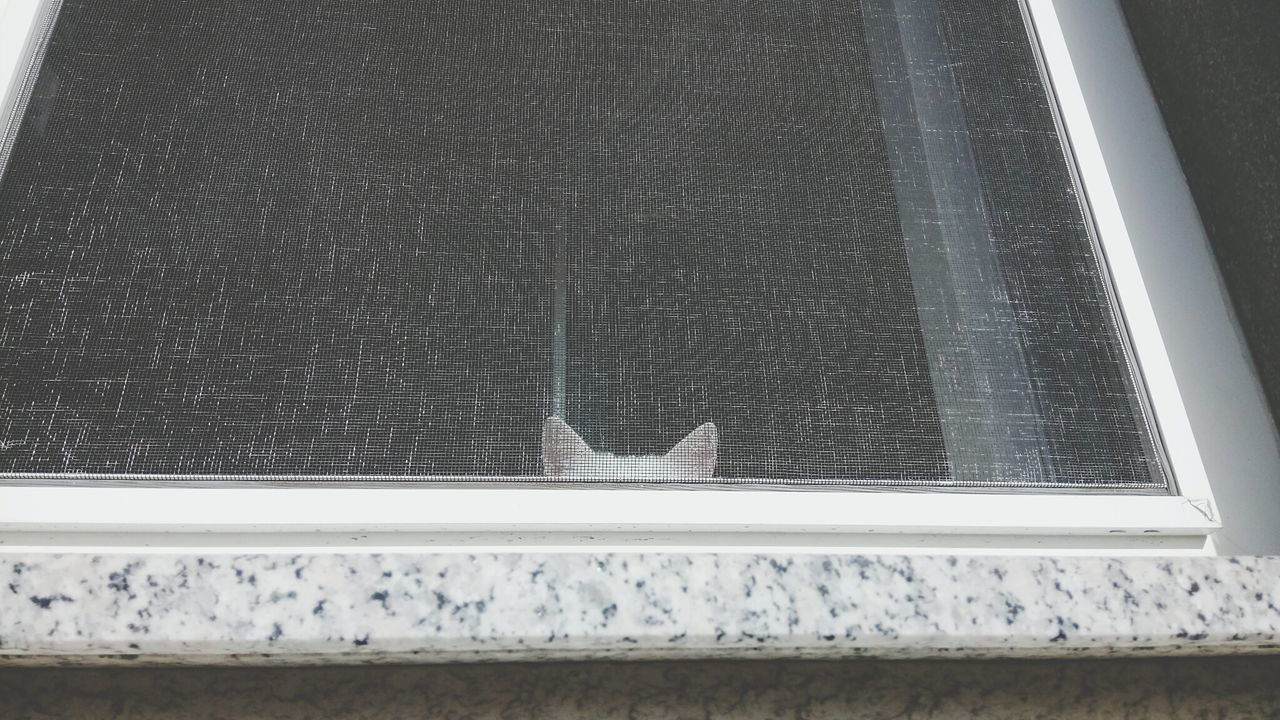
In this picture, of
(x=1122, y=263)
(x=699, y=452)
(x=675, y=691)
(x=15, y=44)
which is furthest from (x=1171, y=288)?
(x=15, y=44)

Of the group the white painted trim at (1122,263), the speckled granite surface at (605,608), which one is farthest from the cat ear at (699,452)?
the white painted trim at (1122,263)

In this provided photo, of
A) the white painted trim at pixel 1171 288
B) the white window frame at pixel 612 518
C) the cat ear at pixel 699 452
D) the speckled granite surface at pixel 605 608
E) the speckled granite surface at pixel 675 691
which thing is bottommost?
the speckled granite surface at pixel 675 691

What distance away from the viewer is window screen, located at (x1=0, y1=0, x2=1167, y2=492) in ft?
2.22

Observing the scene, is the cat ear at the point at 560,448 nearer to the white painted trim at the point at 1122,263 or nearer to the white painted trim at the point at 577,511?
the white painted trim at the point at 577,511

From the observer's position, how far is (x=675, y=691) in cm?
65

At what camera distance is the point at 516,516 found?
0.65 m

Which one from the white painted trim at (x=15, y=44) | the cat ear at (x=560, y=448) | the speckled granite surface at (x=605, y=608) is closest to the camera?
the speckled granite surface at (x=605, y=608)

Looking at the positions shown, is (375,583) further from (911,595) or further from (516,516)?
(911,595)

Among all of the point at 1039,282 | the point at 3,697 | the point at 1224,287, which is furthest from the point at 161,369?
the point at 1224,287

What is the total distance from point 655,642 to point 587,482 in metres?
0.15

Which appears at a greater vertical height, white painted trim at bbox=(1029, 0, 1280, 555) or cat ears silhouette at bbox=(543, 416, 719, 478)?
white painted trim at bbox=(1029, 0, 1280, 555)

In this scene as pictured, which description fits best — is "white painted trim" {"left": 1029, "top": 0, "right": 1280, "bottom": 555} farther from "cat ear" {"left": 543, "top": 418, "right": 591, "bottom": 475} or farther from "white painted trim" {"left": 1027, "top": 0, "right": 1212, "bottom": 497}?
"cat ear" {"left": 543, "top": 418, "right": 591, "bottom": 475}

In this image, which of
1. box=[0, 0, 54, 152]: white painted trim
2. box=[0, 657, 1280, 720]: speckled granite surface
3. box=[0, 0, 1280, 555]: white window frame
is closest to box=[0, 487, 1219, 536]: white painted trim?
box=[0, 0, 1280, 555]: white window frame

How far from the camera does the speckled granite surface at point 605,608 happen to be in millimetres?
542
